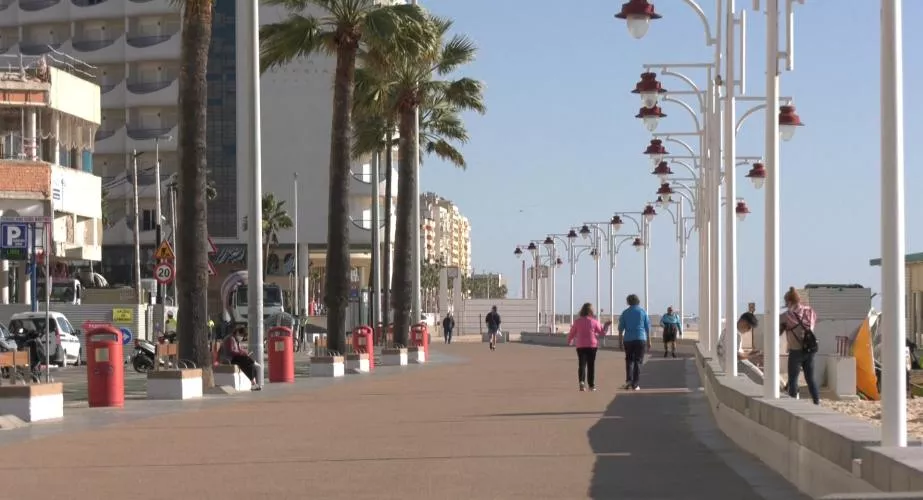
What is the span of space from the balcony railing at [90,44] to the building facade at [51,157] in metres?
31.7

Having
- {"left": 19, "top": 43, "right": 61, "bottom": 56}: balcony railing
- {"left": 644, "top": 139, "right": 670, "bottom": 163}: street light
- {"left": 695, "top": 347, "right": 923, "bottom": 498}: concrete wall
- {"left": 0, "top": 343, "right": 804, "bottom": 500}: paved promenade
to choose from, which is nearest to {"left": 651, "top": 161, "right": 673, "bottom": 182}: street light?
{"left": 644, "top": 139, "right": 670, "bottom": 163}: street light

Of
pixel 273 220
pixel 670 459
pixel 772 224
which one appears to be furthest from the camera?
pixel 273 220

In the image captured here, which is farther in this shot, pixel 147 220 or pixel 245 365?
pixel 147 220

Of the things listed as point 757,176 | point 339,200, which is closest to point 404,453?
point 757,176

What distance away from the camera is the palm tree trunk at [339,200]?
1617 inches

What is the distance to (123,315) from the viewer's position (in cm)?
5247

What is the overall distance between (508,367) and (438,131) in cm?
1755

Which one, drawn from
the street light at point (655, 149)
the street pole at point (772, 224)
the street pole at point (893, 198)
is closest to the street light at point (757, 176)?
the street light at point (655, 149)

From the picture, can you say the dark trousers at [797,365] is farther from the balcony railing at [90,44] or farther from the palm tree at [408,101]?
the balcony railing at [90,44]

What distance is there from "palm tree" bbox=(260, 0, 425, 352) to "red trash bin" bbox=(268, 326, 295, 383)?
607 cm

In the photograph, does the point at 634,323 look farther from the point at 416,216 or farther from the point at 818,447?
the point at 416,216

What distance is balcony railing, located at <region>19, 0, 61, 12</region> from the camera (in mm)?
100125

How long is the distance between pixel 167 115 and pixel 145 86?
7.26 ft

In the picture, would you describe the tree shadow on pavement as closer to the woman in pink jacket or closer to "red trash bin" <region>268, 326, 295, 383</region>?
the woman in pink jacket
